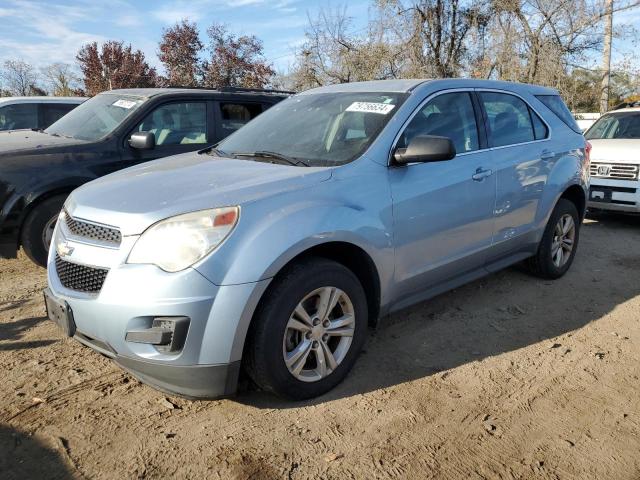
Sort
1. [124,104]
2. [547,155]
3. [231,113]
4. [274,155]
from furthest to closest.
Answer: [231,113], [124,104], [547,155], [274,155]

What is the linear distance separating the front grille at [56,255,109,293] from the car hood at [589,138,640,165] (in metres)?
7.18

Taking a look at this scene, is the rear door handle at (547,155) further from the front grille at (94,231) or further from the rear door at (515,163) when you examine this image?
the front grille at (94,231)

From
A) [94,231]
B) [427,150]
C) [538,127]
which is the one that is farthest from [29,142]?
[538,127]

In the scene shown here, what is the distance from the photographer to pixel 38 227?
15.8 ft

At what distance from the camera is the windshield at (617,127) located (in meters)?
8.20

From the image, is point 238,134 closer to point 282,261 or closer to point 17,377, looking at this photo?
point 282,261

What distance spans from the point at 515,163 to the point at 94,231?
3.14 metres

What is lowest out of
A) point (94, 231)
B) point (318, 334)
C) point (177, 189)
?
point (318, 334)

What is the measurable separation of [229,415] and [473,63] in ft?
55.1

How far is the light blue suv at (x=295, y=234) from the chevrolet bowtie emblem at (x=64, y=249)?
1cm

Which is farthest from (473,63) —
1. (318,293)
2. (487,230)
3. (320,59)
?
(318,293)

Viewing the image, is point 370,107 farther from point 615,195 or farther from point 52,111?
point 52,111

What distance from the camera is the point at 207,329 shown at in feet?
8.13

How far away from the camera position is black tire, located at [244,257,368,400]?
263cm
